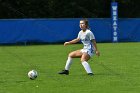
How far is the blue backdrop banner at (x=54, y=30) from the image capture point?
34344mm

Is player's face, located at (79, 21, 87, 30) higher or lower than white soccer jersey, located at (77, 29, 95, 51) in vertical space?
higher

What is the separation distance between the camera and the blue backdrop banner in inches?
1352

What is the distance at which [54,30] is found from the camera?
35.1m
